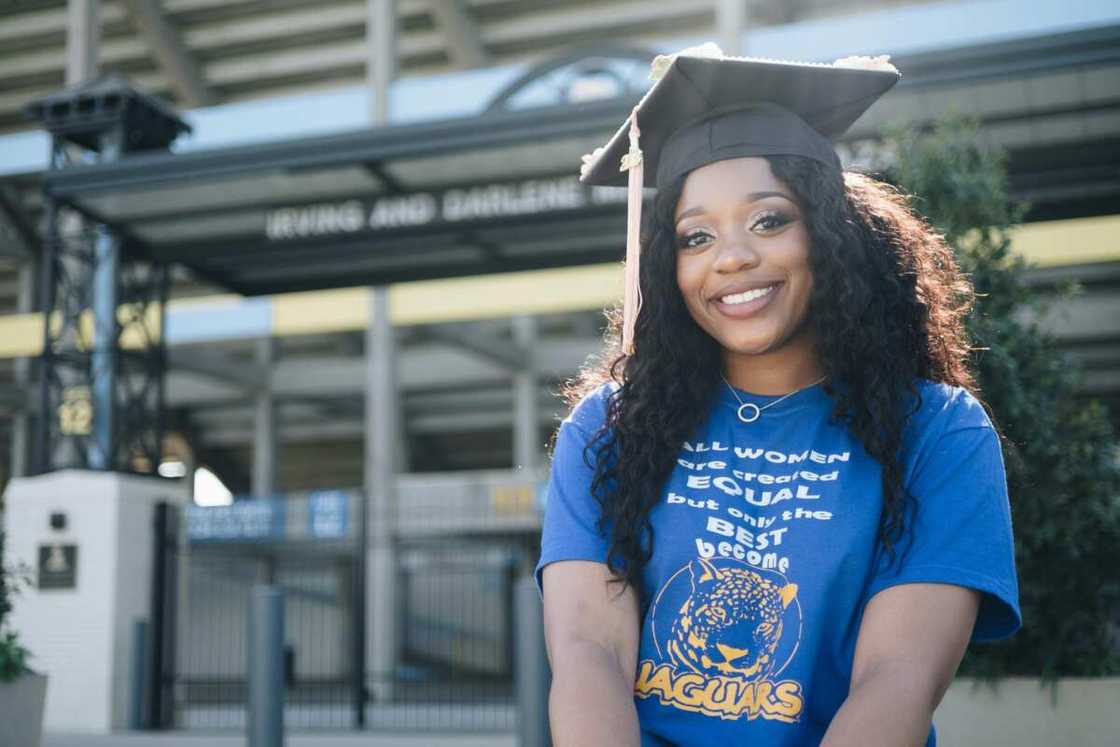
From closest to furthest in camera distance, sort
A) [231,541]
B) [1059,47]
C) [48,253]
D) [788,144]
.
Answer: [788,144], [1059,47], [48,253], [231,541]

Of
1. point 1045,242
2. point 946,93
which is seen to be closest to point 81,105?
point 946,93

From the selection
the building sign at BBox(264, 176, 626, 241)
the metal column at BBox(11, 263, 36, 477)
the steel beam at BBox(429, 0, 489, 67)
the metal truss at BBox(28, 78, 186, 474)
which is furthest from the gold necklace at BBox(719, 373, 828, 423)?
the metal column at BBox(11, 263, 36, 477)

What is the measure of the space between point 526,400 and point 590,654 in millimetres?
24890

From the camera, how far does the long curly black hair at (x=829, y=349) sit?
1.77 m

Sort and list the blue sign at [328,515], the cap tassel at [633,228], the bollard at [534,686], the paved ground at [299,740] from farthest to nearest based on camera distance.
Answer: the blue sign at [328,515] < the paved ground at [299,740] < the bollard at [534,686] < the cap tassel at [633,228]

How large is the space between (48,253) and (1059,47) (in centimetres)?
821

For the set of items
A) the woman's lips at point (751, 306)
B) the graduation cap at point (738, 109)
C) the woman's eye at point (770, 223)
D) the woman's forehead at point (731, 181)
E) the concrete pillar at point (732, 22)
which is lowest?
the woman's lips at point (751, 306)

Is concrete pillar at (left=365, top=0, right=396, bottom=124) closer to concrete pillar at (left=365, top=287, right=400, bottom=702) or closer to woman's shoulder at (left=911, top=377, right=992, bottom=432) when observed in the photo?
concrete pillar at (left=365, top=287, right=400, bottom=702)

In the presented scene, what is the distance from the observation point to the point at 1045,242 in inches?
709

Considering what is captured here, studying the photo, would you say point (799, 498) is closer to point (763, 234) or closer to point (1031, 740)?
point (763, 234)

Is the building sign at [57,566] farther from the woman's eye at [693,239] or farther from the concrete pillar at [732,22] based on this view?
the concrete pillar at [732,22]

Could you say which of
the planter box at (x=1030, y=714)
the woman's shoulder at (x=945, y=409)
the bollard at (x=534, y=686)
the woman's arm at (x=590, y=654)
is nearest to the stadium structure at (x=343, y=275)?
the woman's arm at (x=590, y=654)

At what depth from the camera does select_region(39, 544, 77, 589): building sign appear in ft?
33.3

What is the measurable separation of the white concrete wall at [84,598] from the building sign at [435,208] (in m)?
2.55
